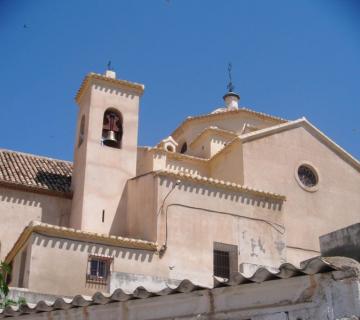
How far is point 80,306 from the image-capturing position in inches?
393

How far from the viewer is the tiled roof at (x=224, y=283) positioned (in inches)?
298

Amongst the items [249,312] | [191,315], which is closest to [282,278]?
[249,312]

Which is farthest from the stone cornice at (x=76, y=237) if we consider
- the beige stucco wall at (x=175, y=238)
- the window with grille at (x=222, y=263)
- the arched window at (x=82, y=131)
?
the arched window at (x=82, y=131)

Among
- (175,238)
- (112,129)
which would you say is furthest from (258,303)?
(112,129)

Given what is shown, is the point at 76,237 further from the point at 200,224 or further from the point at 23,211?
the point at 23,211

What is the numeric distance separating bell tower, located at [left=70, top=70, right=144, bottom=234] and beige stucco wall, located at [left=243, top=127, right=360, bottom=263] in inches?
175

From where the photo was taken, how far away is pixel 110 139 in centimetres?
2192

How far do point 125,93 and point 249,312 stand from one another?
→ 15.5 meters

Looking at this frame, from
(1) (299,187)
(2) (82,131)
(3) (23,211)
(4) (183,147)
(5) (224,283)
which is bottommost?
(5) (224,283)

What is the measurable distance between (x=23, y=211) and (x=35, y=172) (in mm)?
2045

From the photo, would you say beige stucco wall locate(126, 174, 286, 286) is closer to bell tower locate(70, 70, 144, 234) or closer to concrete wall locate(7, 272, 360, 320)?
bell tower locate(70, 70, 144, 234)

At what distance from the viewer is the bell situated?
865 inches

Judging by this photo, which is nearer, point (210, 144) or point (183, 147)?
point (210, 144)

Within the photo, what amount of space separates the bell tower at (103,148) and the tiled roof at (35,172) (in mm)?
726
